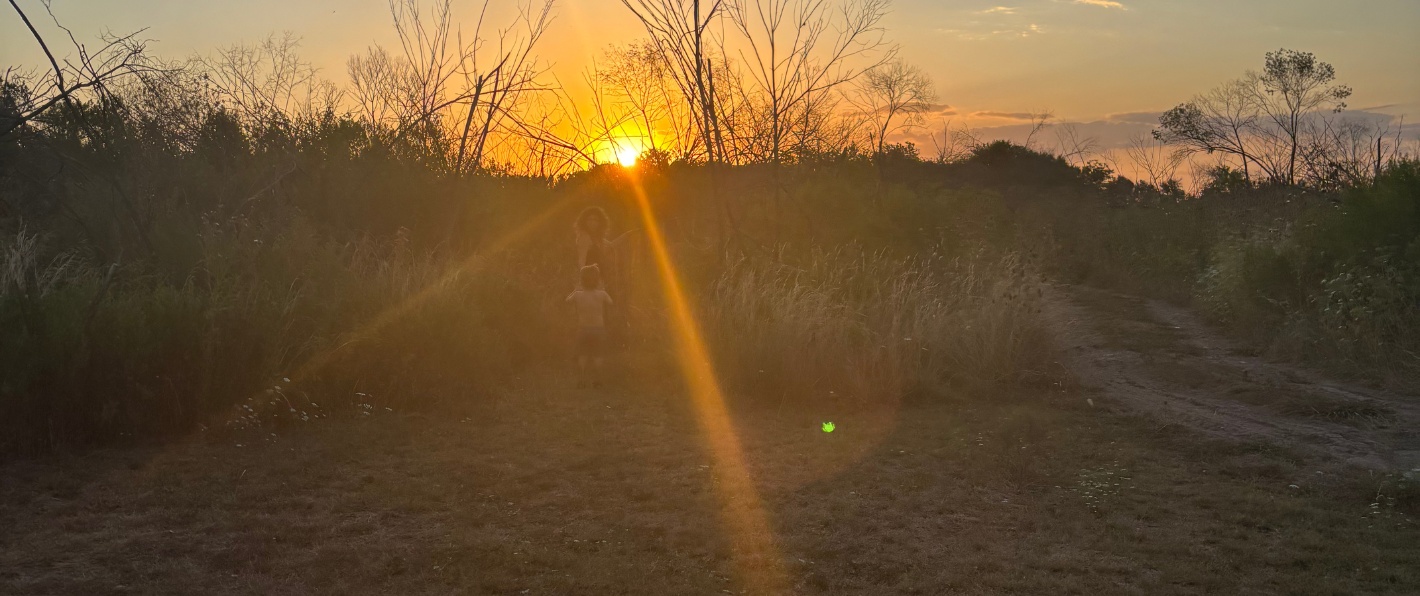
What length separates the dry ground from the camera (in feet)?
12.9

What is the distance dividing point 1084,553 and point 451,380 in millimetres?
4857

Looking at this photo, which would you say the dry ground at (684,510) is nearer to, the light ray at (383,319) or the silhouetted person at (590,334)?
the light ray at (383,319)

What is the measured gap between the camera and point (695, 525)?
4.67 m

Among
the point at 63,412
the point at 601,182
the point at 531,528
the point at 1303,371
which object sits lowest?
the point at 1303,371

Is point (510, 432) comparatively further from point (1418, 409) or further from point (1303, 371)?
point (1303, 371)

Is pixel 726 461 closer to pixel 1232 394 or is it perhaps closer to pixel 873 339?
pixel 873 339

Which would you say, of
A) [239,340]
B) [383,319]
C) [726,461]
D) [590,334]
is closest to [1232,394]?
[726,461]

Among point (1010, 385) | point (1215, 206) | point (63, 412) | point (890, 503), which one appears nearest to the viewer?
point (890, 503)

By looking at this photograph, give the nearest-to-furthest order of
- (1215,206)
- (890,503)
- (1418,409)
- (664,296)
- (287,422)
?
1. (890,503)
2. (287,422)
3. (1418,409)
4. (664,296)
5. (1215,206)

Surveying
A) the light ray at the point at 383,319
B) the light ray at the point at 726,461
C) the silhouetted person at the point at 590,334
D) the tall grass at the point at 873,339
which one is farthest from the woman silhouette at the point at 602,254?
the light ray at the point at 383,319

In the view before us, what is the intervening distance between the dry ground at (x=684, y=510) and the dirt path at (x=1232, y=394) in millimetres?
118

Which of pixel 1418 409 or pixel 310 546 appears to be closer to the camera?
pixel 310 546

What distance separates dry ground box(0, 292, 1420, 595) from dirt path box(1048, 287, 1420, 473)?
0.39 ft

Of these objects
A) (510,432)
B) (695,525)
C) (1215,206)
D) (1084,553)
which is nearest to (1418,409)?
(1084,553)
